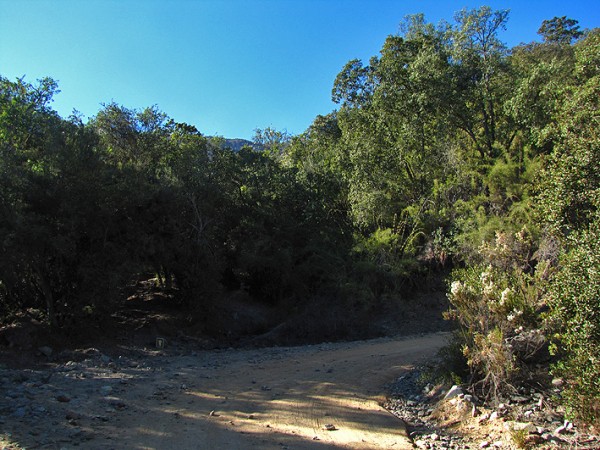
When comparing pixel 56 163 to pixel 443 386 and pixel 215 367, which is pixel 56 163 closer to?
pixel 215 367

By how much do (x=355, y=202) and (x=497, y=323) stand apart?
14259mm

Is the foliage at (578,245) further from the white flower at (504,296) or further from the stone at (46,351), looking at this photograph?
the stone at (46,351)

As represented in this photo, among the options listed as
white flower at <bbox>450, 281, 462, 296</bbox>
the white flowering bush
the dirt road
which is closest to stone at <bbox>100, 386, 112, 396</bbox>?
the dirt road

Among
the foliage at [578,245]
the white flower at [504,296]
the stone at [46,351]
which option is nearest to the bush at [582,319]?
the foliage at [578,245]

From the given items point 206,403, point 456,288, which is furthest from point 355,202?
point 206,403

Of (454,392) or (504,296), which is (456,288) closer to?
(504,296)

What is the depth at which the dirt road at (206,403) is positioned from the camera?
5.88 meters

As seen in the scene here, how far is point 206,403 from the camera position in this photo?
768 centimetres

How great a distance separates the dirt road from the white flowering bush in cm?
172

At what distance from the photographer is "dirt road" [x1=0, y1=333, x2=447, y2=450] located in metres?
5.88

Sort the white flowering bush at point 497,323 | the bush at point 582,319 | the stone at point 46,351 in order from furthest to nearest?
the stone at point 46,351 < the white flowering bush at point 497,323 < the bush at point 582,319

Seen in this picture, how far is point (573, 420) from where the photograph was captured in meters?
5.57

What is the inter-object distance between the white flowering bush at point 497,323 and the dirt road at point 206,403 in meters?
1.72

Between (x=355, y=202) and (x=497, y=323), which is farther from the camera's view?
(x=355, y=202)
